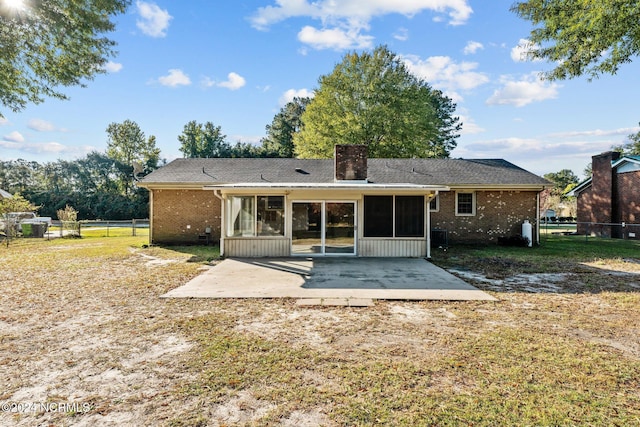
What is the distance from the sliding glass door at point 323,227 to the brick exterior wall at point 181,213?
485 cm

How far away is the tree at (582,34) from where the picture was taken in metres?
9.62

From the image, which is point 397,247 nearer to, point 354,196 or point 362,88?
point 354,196

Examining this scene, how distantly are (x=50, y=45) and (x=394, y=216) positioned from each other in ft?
38.9

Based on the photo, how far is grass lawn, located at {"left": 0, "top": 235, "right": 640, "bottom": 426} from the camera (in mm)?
2746

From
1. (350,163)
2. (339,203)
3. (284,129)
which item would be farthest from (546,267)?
(284,129)

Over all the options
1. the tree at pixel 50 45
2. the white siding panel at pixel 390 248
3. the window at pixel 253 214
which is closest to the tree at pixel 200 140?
the tree at pixel 50 45

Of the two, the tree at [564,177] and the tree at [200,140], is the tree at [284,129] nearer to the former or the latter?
the tree at [200,140]

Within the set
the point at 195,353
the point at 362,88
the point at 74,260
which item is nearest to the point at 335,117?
the point at 362,88

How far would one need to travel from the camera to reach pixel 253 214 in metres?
11.2

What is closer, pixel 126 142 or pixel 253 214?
pixel 253 214

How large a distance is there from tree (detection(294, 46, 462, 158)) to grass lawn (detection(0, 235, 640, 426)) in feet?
69.4

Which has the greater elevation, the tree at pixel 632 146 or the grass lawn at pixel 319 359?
the tree at pixel 632 146

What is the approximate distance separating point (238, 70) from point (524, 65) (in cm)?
1338

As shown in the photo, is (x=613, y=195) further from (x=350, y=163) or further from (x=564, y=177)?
(x=564, y=177)
